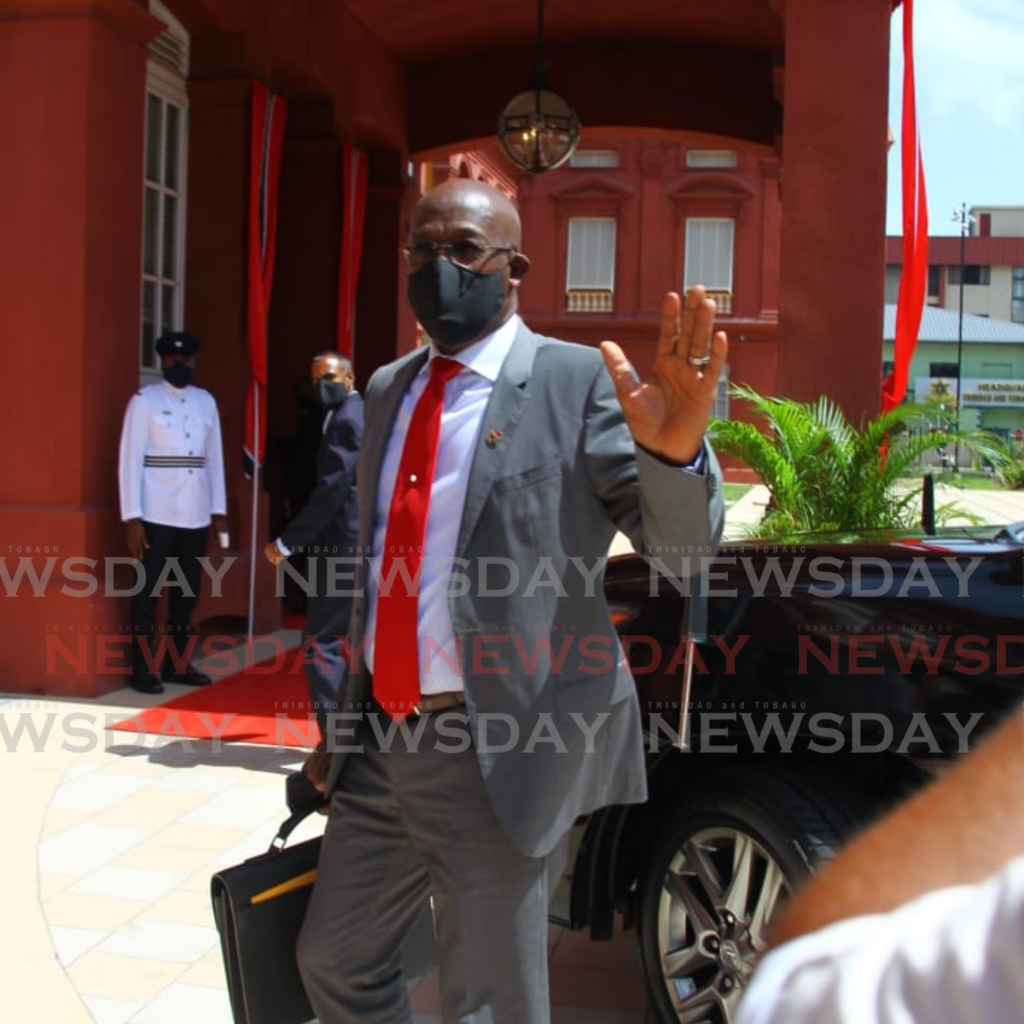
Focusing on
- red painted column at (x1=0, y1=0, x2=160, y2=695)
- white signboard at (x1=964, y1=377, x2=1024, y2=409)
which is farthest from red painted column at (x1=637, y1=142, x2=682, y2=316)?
white signboard at (x1=964, y1=377, x2=1024, y2=409)

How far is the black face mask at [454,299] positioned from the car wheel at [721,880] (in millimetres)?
1345

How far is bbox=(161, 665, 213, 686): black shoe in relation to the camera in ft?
25.7

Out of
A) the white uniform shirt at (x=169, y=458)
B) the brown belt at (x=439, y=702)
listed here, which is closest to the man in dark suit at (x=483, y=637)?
the brown belt at (x=439, y=702)

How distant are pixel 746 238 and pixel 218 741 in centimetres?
2913

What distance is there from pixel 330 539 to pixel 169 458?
2.02 m

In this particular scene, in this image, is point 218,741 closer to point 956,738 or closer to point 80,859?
point 80,859

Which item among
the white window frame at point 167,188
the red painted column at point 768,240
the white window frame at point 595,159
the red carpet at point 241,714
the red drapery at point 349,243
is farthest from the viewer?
the white window frame at point 595,159

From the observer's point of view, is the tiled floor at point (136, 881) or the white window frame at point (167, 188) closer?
the tiled floor at point (136, 881)

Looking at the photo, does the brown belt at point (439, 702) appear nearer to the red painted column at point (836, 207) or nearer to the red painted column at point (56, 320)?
the red painted column at point (836, 207)

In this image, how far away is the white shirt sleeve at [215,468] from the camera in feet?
25.8

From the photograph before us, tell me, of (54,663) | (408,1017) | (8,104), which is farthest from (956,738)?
(8,104)

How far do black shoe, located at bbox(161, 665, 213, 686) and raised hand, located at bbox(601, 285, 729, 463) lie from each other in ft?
20.1

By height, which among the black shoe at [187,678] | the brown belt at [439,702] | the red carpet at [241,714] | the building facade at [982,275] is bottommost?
the red carpet at [241,714]

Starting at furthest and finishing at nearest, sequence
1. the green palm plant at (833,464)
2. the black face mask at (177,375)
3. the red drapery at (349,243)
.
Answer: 1. the red drapery at (349,243)
2. the black face mask at (177,375)
3. the green palm plant at (833,464)
